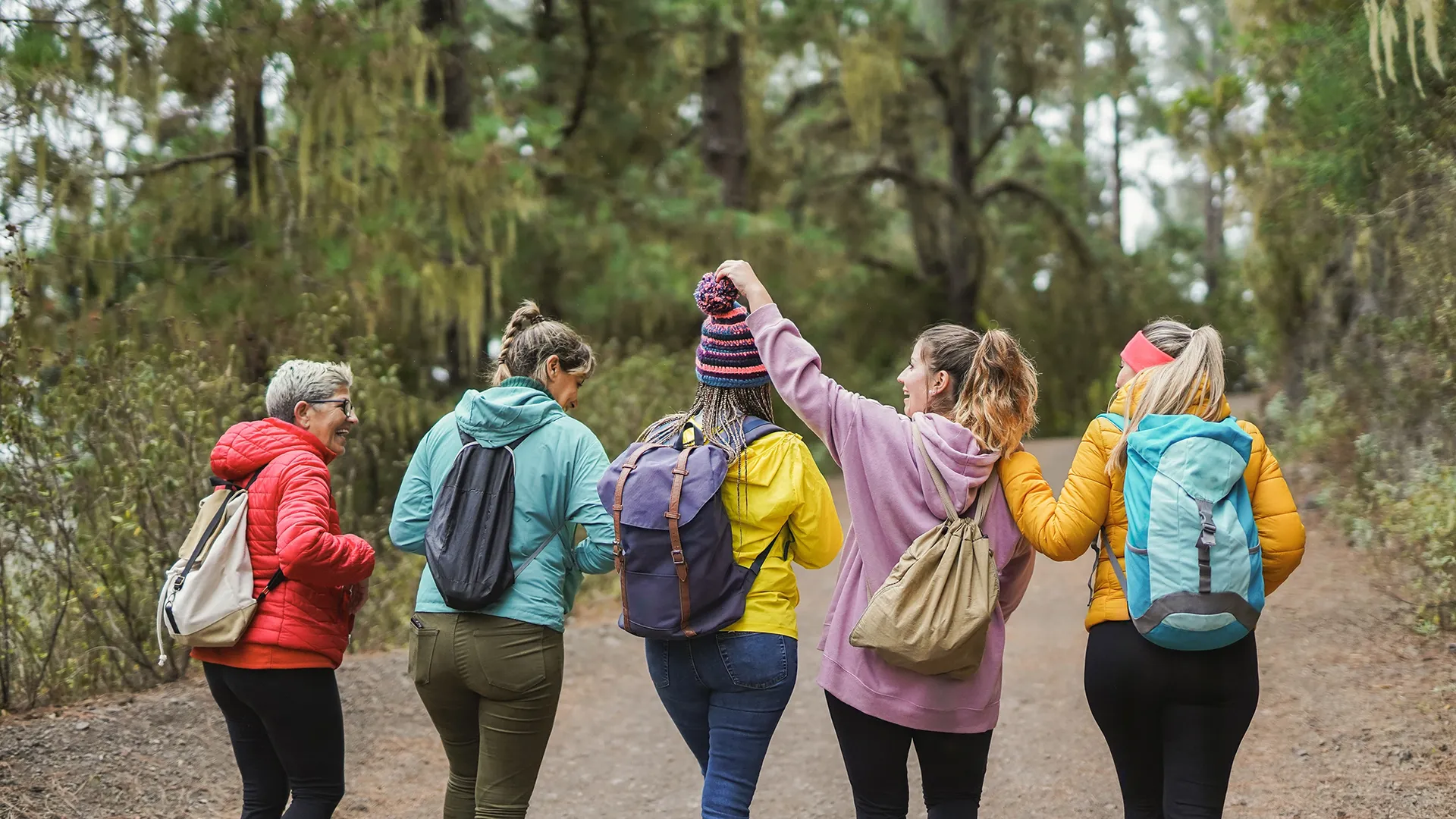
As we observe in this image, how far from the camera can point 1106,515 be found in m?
3.12

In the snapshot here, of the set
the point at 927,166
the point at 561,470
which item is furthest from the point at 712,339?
the point at 927,166

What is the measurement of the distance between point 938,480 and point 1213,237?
31.2 meters

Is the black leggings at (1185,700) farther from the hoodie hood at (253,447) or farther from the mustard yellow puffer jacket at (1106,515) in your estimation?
the hoodie hood at (253,447)

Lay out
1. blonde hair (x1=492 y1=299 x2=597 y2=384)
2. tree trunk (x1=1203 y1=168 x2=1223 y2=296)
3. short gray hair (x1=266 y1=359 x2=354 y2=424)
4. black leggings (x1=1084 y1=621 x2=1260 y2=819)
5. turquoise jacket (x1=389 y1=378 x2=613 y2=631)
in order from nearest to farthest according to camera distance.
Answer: black leggings (x1=1084 y1=621 x2=1260 y2=819) < turquoise jacket (x1=389 y1=378 x2=613 y2=631) < blonde hair (x1=492 y1=299 x2=597 y2=384) < short gray hair (x1=266 y1=359 x2=354 y2=424) < tree trunk (x1=1203 y1=168 x2=1223 y2=296)

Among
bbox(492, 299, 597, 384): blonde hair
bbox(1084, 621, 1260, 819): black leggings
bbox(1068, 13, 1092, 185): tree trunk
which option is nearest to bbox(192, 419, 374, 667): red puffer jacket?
bbox(492, 299, 597, 384): blonde hair

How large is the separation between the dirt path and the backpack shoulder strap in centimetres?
252

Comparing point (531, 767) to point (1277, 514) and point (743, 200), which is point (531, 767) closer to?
point (1277, 514)

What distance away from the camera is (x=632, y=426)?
11438 millimetres

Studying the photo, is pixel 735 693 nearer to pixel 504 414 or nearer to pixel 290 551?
pixel 504 414

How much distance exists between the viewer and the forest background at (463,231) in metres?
6.16

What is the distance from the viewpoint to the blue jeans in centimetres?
319

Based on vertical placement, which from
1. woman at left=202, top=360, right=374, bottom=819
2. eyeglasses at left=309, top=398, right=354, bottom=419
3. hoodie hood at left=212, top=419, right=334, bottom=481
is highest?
eyeglasses at left=309, top=398, right=354, bottom=419

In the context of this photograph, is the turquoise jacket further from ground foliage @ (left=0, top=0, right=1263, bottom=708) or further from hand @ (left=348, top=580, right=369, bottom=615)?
ground foliage @ (left=0, top=0, right=1263, bottom=708)

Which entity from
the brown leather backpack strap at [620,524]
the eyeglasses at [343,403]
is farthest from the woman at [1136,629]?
the eyeglasses at [343,403]
